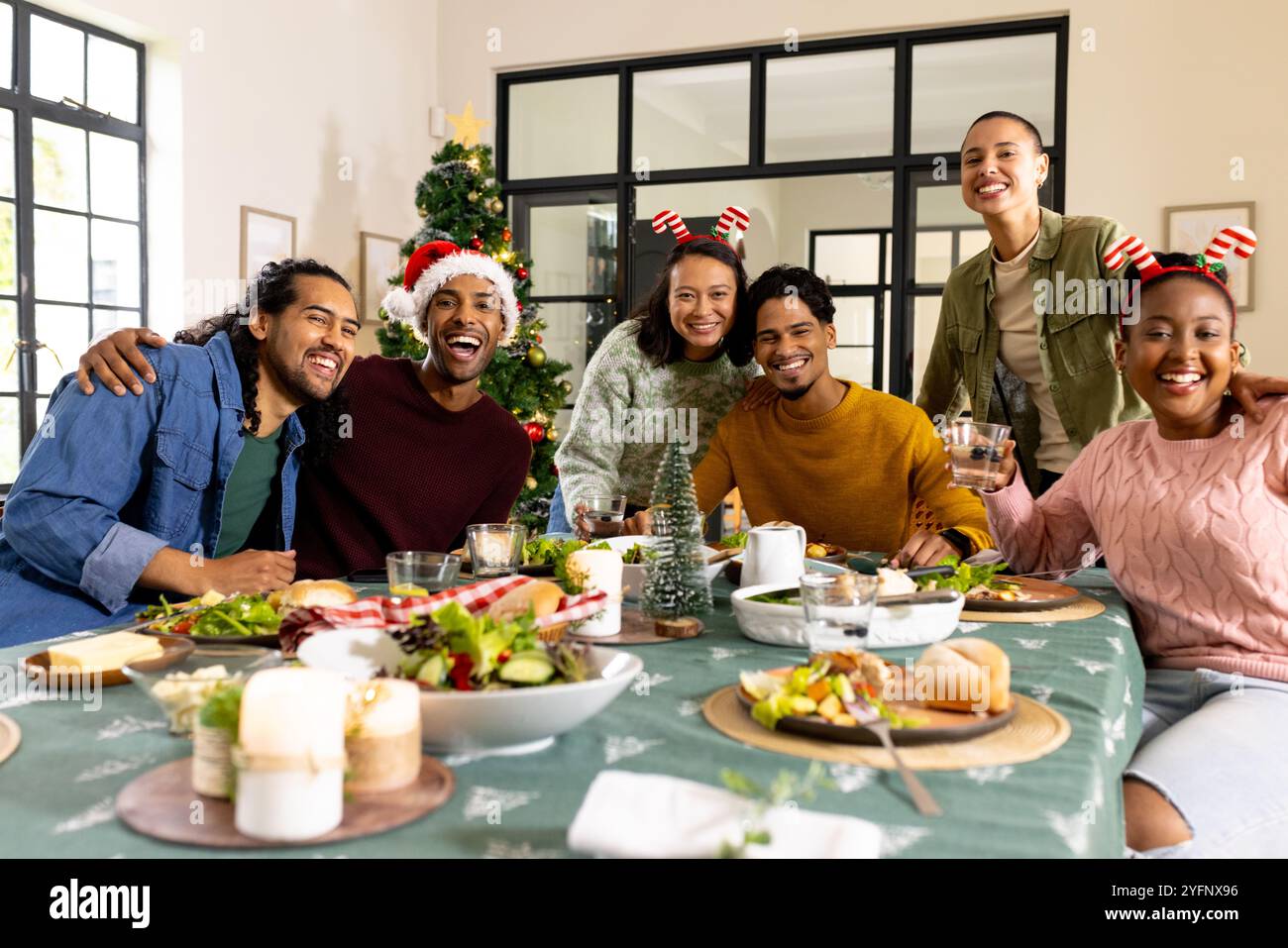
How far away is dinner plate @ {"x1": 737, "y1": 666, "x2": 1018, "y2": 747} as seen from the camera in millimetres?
1052

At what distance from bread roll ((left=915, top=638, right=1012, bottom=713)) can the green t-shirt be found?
169 centimetres

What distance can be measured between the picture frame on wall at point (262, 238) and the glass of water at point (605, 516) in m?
4.09

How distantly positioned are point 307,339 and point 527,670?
5.37 feet

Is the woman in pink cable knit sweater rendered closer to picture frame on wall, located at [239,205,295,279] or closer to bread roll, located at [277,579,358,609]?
bread roll, located at [277,579,358,609]

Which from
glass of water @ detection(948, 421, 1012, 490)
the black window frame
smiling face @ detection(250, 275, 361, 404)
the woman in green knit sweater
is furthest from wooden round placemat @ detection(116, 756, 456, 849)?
the black window frame

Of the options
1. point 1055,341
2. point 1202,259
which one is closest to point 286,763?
Answer: point 1202,259

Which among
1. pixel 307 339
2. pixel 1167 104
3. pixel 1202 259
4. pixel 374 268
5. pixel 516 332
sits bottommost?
pixel 307 339

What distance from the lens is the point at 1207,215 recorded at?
5.51 m

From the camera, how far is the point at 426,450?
2.94 metres

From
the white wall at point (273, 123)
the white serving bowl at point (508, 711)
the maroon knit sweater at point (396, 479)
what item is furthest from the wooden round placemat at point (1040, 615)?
the white wall at point (273, 123)

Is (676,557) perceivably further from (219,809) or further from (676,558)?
(219,809)

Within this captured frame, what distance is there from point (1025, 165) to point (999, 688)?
2392mm
